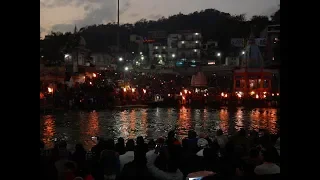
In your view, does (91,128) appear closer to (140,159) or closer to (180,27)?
(140,159)

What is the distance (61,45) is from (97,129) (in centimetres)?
4006

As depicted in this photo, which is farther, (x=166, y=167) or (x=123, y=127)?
(x=123, y=127)

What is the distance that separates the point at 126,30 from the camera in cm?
10475

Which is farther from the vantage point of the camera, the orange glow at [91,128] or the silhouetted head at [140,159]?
the orange glow at [91,128]

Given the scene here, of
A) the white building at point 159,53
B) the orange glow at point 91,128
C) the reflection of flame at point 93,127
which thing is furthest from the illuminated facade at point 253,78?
the white building at point 159,53

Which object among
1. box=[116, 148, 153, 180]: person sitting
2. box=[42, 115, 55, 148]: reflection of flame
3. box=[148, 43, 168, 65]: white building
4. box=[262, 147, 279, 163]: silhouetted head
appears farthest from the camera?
box=[148, 43, 168, 65]: white building

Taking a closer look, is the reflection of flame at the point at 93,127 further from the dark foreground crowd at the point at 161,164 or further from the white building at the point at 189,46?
the white building at the point at 189,46

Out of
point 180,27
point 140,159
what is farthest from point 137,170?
point 180,27

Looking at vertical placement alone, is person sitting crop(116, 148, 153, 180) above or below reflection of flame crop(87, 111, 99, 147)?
above

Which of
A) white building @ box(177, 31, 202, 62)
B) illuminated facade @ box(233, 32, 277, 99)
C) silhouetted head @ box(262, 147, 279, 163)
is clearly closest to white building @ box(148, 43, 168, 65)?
white building @ box(177, 31, 202, 62)

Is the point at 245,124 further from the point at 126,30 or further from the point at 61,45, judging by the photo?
the point at 126,30

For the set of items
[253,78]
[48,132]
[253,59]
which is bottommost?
[48,132]

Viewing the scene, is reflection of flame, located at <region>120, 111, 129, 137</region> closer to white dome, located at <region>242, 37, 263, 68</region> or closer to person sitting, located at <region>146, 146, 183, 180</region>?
person sitting, located at <region>146, 146, 183, 180</region>
